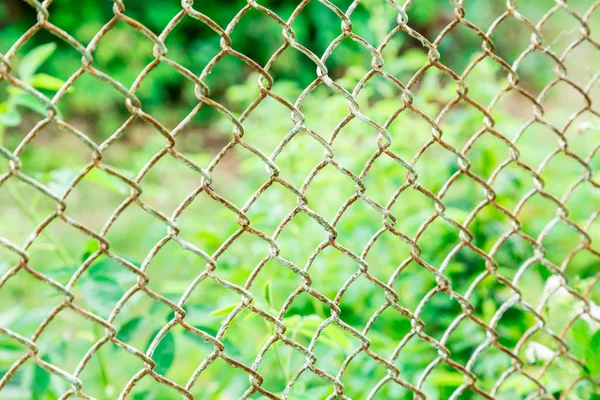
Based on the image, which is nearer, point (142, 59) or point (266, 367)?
point (266, 367)

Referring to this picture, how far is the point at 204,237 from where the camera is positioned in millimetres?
1622

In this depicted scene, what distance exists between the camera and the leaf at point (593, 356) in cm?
131

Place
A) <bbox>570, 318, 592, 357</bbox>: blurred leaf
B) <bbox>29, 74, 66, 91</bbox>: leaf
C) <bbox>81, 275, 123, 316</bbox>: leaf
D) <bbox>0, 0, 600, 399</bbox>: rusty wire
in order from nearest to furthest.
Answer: <bbox>0, 0, 600, 399</bbox>: rusty wire → <bbox>81, 275, 123, 316</bbox>: leaf → <bbox>29, 74, 66, 91</bbox>: leaf → <bbox>570, 318, 592, 357</bbox>: blurred leaf

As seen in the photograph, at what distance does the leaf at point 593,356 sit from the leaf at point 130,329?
35.7 inches

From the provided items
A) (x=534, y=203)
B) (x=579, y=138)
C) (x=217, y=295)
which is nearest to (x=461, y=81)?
(x=217, y=295)

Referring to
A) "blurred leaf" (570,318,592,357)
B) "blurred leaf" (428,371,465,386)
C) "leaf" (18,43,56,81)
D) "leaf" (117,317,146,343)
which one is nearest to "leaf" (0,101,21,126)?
"leaf" (18,43,56,81)

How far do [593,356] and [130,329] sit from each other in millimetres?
945

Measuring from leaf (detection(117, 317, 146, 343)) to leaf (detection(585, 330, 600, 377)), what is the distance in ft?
2.97

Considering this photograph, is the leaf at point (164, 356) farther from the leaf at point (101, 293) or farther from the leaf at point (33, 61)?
the leaf at point (33, 61)

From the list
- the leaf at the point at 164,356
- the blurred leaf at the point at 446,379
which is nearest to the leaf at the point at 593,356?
the blurred leaf at the point at 446,379

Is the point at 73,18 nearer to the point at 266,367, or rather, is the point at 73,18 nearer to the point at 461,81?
the point at 266,367

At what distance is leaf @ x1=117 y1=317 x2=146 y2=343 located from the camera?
46.1 inches

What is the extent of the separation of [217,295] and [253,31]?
3.31 metres

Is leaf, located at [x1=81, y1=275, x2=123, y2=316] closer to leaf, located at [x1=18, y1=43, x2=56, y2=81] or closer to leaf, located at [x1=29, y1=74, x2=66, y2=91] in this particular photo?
leaf, located at [x1=29, y1=74, x2=66, y2=91]
